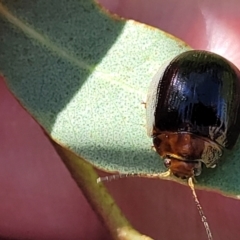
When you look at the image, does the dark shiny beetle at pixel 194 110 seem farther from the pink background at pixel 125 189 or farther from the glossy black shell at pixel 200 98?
the pink background at pixel 125 189

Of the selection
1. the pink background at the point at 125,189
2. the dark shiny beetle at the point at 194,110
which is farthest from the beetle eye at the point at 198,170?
the pink background at the point at 125,189

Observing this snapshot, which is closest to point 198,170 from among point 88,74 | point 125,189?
point 88,74

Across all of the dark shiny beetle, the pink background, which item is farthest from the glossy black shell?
the pink background

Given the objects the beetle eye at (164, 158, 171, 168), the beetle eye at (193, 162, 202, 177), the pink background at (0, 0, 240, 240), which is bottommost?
the pink background at (0, 0, 240, 240)

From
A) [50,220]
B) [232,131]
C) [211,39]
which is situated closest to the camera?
[232,131]

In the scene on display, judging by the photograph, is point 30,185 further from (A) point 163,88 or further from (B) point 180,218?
(A) point 163,88

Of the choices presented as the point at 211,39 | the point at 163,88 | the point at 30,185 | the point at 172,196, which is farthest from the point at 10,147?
the point at 163,88

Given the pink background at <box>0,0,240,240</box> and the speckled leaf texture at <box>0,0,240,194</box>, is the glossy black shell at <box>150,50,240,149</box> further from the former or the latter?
the pink background at <box>0,0,240,240</box>
